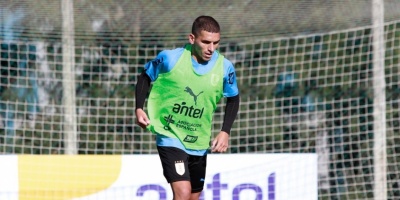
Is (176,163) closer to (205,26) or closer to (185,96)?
(185,96)

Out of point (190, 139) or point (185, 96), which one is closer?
point (185, 96)

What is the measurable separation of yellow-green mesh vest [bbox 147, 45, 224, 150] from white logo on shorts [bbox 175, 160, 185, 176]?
14 centimetres

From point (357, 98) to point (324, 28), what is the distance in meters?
1.57

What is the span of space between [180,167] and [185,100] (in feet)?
1.57

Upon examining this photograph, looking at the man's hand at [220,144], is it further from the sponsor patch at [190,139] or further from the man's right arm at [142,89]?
the man's right arm at [142,89]

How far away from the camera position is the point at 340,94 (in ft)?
46.0

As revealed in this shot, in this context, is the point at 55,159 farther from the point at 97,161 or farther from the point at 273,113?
the point at 273,113

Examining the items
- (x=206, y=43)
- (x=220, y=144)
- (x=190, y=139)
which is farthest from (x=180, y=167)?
(x=206, y=43)

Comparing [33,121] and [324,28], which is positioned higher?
[324,28]

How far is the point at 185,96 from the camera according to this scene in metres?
6.86

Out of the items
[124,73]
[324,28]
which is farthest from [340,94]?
[124,73]

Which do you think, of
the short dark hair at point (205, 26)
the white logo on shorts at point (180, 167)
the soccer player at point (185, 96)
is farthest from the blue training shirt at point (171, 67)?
the short dark hair at point (205, 26)

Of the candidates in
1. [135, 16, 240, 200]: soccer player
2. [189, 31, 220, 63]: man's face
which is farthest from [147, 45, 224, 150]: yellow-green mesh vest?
[189, 31, 220, 63]: man's face

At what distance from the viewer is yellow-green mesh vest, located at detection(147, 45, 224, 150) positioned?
271 inches
